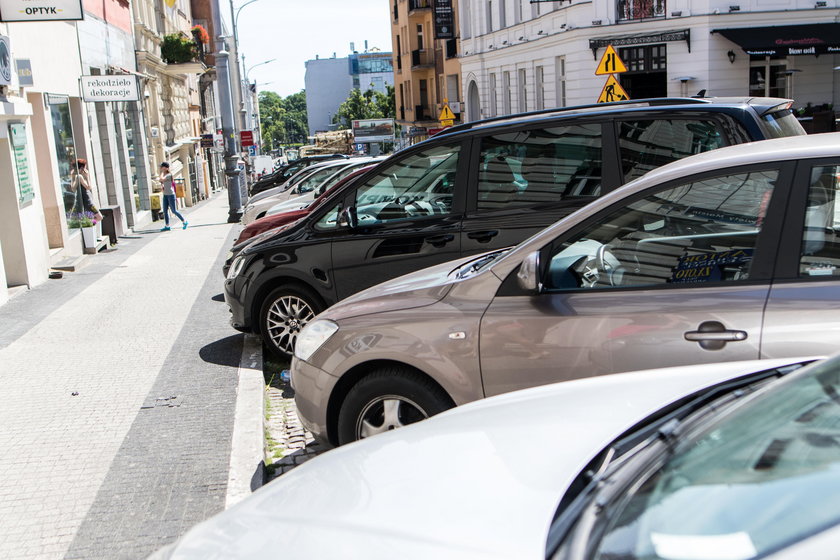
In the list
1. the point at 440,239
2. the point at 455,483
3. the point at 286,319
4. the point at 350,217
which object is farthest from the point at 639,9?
the point at 455,483

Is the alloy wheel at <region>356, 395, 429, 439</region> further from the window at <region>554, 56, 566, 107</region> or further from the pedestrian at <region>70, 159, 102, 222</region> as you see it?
the window at <region>554, 56, 566, 107</region>

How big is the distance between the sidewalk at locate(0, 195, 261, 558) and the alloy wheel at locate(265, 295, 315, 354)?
443mm

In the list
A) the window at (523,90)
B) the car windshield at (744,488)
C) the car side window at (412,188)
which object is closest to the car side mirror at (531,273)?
the car windshield at (744,488)

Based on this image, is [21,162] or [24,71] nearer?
[21,162]

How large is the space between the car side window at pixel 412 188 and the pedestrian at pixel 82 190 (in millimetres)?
11783

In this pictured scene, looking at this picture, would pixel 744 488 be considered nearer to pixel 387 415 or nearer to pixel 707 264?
pixel 707 264

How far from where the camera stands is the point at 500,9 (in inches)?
1542

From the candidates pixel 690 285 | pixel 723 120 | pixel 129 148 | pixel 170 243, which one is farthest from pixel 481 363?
pixel 129 148

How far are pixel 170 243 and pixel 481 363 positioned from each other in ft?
53.6

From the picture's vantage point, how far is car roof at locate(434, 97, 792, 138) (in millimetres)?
6258

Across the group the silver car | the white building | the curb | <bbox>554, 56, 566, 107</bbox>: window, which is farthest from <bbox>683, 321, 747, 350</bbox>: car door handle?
<bbox>554, 56, 566, 107</bbox>: window

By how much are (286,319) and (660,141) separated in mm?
3510

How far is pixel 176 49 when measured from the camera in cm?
3450

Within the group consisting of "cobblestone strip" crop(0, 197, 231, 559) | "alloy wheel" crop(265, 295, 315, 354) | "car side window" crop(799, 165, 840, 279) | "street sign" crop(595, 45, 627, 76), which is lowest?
"cobblestone strip" crop(0, 197, 231, 559)
